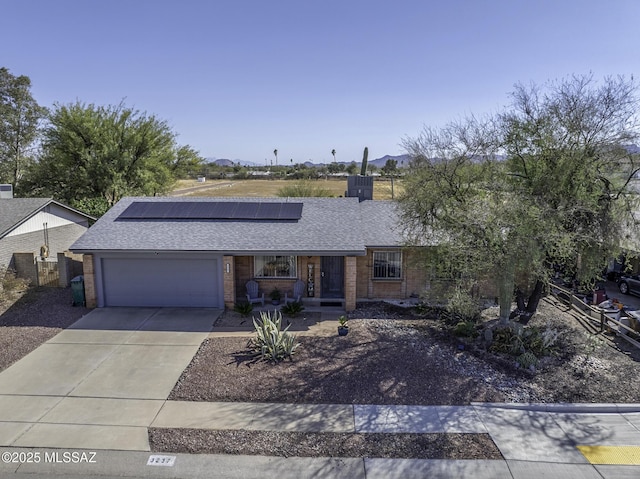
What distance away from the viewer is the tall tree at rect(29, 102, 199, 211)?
27516 mm

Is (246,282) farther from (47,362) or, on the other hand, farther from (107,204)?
(107,204)

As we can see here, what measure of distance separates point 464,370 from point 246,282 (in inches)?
319

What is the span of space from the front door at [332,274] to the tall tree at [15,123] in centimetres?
3338

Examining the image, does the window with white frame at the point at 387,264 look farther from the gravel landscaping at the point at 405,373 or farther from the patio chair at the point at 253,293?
the patio chair at the point at 253,293

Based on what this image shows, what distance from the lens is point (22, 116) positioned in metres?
38.6

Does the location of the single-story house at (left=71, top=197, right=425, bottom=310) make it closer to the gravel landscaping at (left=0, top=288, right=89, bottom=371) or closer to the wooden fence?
the gravel landscaping at (left=0, top=288, right=89, bottom=371)

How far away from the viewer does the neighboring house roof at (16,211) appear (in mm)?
17391

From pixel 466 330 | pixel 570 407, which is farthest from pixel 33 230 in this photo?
pixel 570 407

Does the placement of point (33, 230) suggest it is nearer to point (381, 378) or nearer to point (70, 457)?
point (70, 457)

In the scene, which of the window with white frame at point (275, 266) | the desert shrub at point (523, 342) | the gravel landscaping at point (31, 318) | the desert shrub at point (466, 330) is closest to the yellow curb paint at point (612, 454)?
the desert shrub at point (523, 342)

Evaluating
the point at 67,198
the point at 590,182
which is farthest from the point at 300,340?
the point at 67,198

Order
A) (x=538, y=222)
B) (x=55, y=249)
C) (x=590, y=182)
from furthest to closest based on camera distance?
(x=55, y=249) < (x=590, y=182) < (x=538, y=222)

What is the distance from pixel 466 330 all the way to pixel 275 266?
22.3 ft

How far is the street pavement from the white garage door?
3.76 metres
